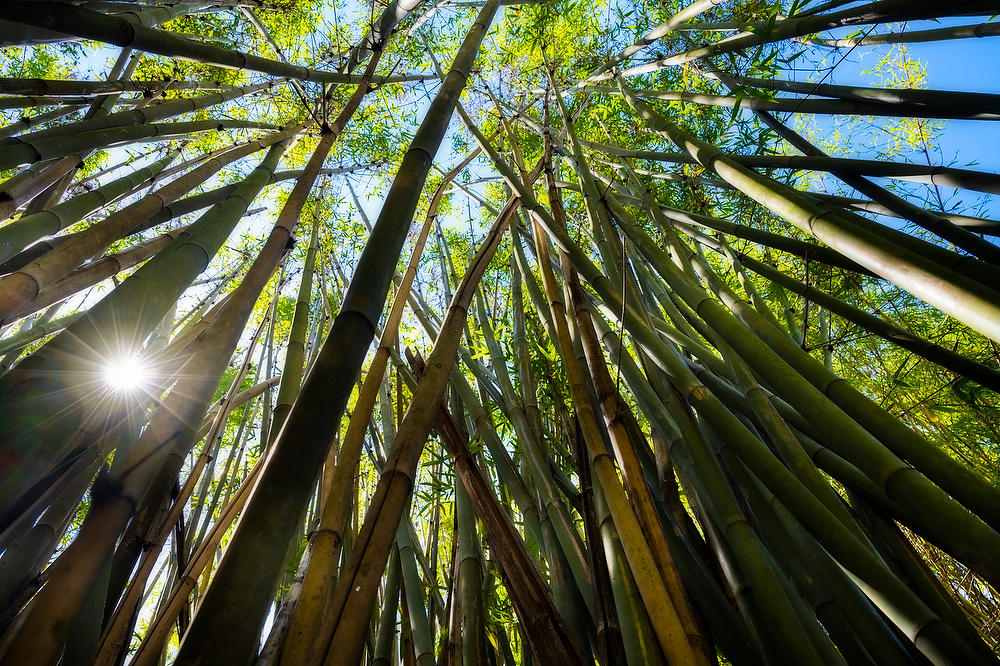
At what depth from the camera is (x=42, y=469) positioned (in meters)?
0.94

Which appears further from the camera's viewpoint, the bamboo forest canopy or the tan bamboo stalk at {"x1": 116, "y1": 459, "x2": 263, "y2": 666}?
the tan bamboo stalk at {"x1": 116, "y1": 459, "x2": 263, "y2": 666}

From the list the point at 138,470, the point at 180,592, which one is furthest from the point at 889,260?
the point at 180,592

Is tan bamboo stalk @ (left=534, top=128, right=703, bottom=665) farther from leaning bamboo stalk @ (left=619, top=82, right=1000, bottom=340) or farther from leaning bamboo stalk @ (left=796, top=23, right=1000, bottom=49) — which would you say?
leaning bamboo stalk @ (left=796, top=23, right=1000, bottom=49)

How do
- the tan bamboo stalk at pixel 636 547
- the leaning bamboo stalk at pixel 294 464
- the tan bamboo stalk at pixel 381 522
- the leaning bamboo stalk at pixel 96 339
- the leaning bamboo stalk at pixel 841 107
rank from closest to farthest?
the leaning bamboo stalk at pixel 294 464, the tan bamboo stalk at pixel 381 522, the tan bamboo stalk at pixel 636 547, the leaning bamboo stalk at pixel 96 339, the leaning bamboo stalk at pixel 841 107

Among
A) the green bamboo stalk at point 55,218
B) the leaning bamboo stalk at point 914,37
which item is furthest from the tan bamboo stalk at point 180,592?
the leaning bamboo stalk at point 914,37

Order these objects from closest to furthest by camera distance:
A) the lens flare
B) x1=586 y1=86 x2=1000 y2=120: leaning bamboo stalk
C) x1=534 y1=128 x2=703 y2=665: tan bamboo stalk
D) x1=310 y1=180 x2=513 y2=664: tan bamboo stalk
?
x1=310 y1=180 x2=513 y2=664: tan bamboo stalk < x1=534 y1=128 x2=703 y2=665: tan bamboo stalk < the lens flare < x1=586 y1=86 x2=1000 y2=120: leaning bamboo stalk

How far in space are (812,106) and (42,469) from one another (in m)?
2.19

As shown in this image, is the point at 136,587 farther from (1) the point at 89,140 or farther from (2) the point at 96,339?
(1) the point at 89,140

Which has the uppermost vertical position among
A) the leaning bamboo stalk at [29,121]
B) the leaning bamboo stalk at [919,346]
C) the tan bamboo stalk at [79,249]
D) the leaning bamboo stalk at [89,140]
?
the leaning bamboo stalk at [29,121]

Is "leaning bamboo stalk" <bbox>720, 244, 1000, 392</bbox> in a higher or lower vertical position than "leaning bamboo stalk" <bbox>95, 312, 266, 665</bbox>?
higher

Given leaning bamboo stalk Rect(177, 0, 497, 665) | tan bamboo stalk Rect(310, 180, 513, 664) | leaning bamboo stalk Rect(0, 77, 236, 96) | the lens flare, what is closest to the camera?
leaning bamboo stalk Rect(177, 0, 497, 665)

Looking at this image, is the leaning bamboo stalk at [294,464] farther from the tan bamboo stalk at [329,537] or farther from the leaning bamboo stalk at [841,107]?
the leaning bamboo stalk at [841,107]

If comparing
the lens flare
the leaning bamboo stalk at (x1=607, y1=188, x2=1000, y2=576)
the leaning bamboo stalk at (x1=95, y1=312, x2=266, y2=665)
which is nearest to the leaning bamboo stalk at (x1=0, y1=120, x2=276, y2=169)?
the lens flare

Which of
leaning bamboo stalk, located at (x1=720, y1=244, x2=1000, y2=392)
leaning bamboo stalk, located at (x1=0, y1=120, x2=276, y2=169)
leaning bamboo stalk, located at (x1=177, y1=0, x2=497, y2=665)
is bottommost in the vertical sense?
leaning bamboo stalk, located at (x1=177, y1=0, x2=497, y2=665)
